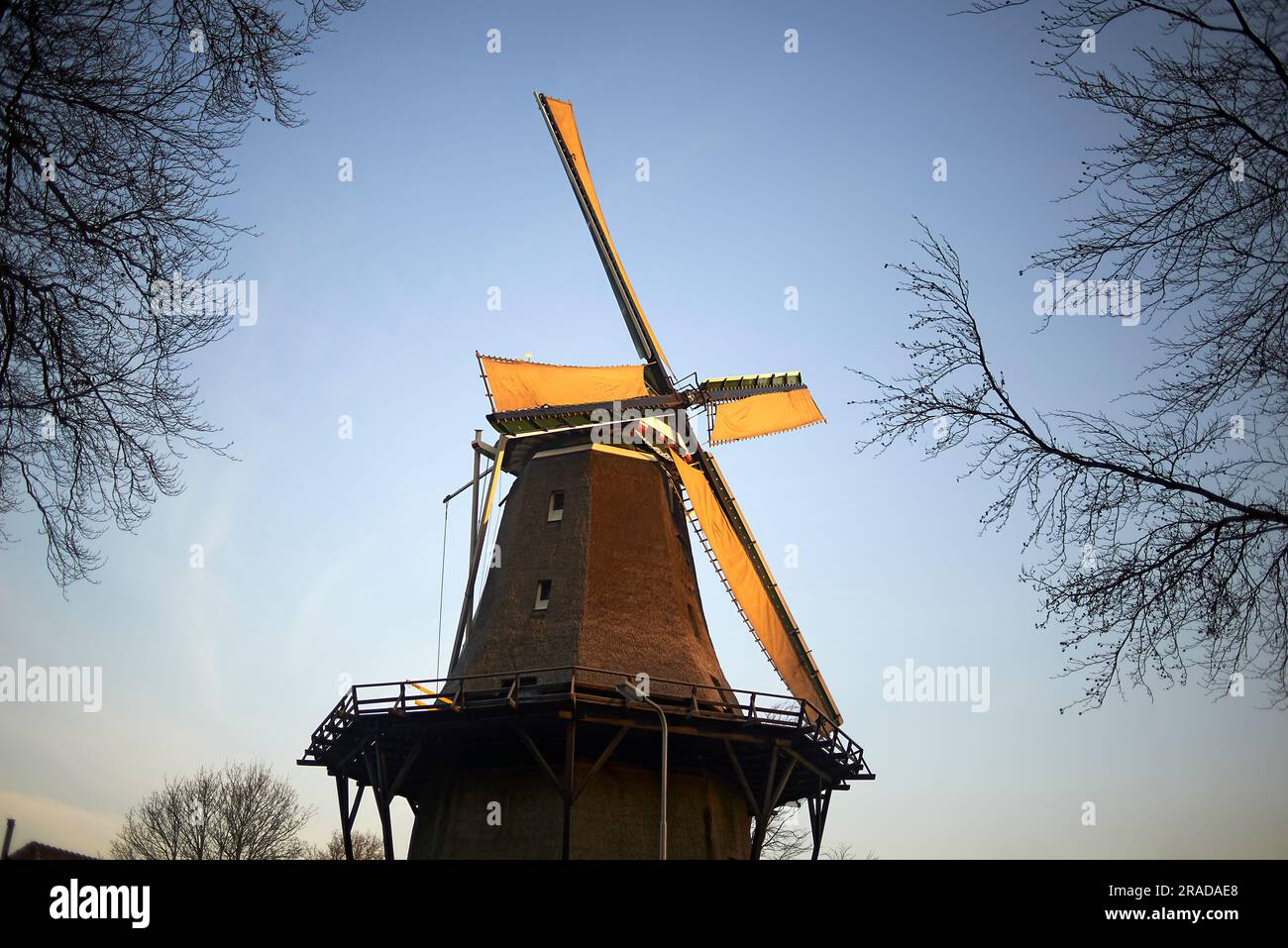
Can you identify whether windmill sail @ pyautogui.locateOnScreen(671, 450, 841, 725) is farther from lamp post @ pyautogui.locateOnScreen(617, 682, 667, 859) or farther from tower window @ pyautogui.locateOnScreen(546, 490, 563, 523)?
lamp post @ pyautogui.locateOnScreen(617, 682, 667, 859)

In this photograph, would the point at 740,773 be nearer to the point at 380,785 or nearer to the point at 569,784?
the point at 569,784

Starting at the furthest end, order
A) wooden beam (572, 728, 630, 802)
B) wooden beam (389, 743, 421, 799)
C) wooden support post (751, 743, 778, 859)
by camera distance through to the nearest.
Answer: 1. wooden support post (751, 743, 778, 859)
2. wooden beam (389, 743, 421, 799)
3. wooden beam (572, 728, 630, 802)

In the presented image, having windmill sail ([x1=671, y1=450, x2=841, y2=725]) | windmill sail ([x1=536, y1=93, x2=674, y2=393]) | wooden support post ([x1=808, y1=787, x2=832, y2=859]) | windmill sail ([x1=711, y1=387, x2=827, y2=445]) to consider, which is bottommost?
wooden support post ([x1=808, y1=787, x2=832, y2=859])

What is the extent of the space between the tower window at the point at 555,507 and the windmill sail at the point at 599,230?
183 inches

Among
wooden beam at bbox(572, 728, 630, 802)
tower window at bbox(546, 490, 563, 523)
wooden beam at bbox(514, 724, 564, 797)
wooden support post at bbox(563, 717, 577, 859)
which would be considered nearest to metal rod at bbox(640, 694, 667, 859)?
wooden beam at bbox(572, 728, 630, 802)

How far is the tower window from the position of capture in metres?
26.9

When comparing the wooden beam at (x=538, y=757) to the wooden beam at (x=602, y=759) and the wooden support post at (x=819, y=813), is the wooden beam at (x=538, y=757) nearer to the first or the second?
the wooden beam at (x=602, y=759)

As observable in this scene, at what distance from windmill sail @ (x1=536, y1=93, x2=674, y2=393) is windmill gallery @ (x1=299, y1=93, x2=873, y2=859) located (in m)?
0.07

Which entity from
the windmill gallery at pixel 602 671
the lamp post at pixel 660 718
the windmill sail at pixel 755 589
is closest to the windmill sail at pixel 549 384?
the windmill gallery at pixel 602 671

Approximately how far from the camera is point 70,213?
6766 millimetres

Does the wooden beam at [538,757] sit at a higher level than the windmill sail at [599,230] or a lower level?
lower

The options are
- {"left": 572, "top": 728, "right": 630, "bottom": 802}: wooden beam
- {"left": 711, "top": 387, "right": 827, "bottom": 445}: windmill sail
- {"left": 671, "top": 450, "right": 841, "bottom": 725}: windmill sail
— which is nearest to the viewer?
{"left": 572, "top": 728, "right": 630, "bottom": 802}: wooden beam

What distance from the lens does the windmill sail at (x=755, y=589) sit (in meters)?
28.0
